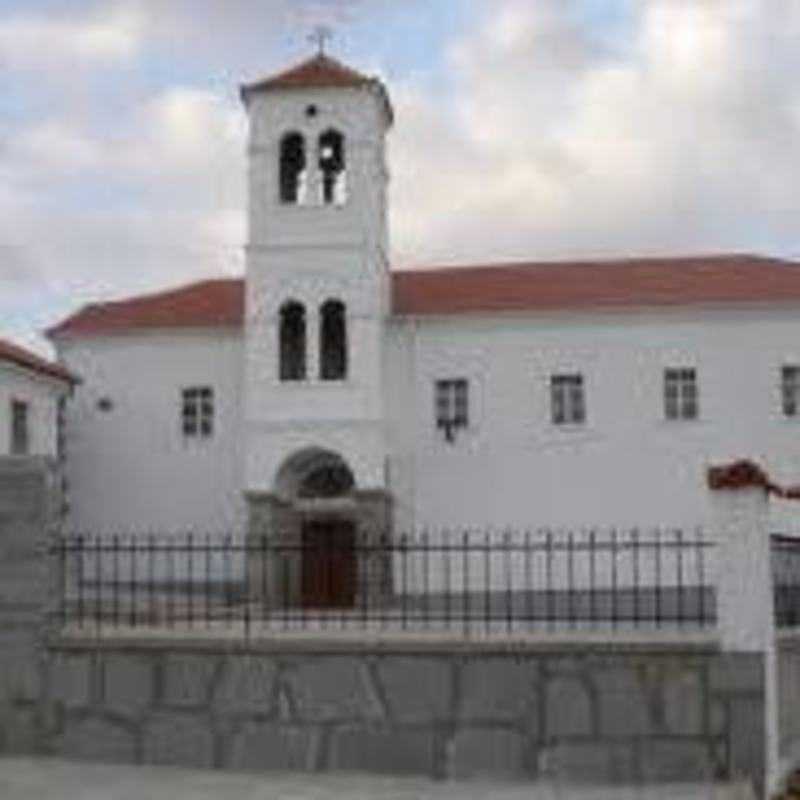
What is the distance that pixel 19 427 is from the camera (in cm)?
4100

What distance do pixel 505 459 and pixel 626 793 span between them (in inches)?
1183

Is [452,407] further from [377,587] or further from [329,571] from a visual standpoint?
[329,571]

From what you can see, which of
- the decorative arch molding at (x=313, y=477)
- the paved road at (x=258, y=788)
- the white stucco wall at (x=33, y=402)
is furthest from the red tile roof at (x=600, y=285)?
the paved road at (x=258, y=788)

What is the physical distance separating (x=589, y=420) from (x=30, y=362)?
1202cm

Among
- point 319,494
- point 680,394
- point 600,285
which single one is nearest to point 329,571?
point 319,494

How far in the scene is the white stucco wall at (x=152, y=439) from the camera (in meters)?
43.2

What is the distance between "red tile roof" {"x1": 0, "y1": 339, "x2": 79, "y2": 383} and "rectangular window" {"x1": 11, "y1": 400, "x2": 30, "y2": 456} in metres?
0.81

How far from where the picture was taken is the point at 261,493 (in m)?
41.7

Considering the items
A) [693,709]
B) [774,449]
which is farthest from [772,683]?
[774,449]

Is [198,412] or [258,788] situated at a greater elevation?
[198,412]

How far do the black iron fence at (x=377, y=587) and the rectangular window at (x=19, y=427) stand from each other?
128 inches

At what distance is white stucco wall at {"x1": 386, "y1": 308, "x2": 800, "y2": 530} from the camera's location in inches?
1622

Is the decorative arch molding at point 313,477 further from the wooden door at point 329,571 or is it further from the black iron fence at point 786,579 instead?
the black iron fence at point 786,579

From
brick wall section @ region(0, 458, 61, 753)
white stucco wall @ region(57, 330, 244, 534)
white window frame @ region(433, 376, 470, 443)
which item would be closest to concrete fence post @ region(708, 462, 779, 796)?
brick wall section @ region(0, 458, 61, 753)
